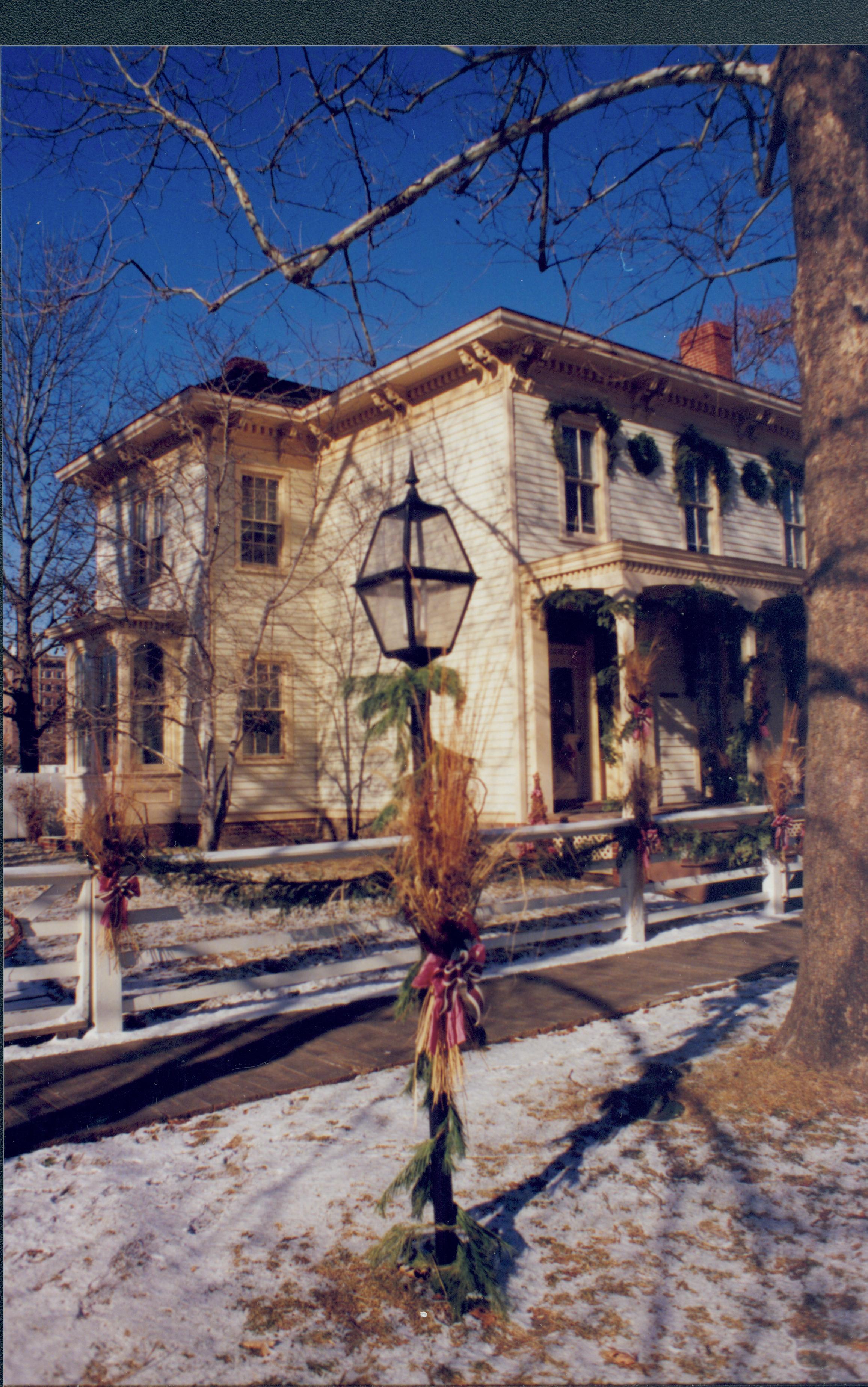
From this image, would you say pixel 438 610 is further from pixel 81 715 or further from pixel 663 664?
pixel 663 664

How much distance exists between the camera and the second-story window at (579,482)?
12.8 m

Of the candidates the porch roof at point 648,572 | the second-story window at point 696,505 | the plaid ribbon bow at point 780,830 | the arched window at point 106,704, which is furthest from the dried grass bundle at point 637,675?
the arched window at point 106,704

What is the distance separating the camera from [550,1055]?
4680mm

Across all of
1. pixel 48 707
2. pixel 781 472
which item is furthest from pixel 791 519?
pixel 48 707

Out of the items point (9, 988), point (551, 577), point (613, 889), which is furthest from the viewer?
point (551, 577)

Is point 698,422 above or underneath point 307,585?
above

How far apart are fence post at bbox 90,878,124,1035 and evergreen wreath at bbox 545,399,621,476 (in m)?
9.45

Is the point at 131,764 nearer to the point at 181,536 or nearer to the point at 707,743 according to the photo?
the point at 181,536

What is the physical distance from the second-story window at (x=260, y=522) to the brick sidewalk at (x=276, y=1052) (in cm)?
901

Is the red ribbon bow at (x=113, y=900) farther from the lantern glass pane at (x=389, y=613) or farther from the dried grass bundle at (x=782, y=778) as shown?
the dried grass bundle at (x=782, y=778)

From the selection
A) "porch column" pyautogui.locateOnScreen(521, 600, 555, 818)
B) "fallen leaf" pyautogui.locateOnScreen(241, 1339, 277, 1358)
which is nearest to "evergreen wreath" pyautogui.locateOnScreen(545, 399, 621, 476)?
Answer: "porch column" pyautogui.locateOnScreen(521, 600, 555, 818)

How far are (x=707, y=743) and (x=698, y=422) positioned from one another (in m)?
5.02

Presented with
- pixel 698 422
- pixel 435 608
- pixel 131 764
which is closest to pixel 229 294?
pixel 435 608

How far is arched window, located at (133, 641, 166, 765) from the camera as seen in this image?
42.7 feet
